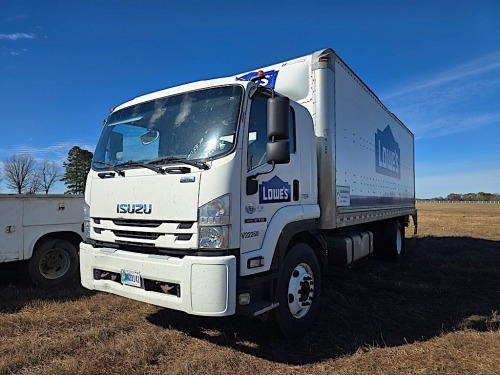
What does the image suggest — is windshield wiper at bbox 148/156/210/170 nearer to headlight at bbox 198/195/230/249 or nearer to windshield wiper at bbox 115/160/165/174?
windshield wiper at bbox 115/160/165/174

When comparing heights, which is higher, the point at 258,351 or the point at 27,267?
the point at 27,267

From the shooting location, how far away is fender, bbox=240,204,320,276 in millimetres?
3506

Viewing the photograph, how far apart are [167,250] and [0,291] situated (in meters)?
4.17

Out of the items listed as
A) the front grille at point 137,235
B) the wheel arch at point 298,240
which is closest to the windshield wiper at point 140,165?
the front grille at point 137,235

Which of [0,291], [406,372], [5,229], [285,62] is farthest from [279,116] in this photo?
[0,291]

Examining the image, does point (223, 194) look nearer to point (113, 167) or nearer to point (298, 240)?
point (113, 167)

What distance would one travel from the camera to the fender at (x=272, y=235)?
351cm

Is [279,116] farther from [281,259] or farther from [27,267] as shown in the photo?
[27,267]

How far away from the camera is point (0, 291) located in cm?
593

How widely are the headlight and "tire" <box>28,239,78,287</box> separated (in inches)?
172

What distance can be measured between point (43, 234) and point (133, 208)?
11.3ft

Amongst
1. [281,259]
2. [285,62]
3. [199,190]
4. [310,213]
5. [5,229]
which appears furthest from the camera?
[5,229]

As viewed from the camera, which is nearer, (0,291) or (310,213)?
(310,213)

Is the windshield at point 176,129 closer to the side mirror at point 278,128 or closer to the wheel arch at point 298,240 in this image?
the side mirror at point 278,128
